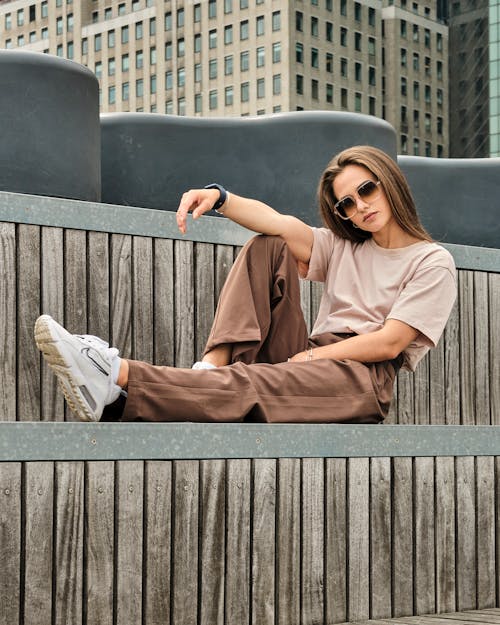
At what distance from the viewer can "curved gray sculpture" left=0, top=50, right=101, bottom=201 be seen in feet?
14.6

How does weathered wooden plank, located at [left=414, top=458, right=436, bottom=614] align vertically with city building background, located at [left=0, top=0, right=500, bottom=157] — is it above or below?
below

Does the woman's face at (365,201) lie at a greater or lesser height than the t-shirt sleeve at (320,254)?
greater

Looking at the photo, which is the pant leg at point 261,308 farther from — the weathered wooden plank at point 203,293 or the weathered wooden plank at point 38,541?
the weathered wooden plank at point 38,541

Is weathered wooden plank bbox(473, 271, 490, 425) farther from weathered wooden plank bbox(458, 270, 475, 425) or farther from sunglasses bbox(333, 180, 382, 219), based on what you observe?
sunglasses bbox(333, 180, 382, 219)

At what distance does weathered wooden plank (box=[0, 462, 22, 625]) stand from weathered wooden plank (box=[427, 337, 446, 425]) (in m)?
2.57

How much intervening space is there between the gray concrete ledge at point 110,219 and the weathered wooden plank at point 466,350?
1.06m

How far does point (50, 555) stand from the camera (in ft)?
8.86

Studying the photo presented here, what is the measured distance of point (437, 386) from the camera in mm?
4934

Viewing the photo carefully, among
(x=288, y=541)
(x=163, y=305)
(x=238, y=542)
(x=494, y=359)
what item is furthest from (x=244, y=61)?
(x=238, y=542)

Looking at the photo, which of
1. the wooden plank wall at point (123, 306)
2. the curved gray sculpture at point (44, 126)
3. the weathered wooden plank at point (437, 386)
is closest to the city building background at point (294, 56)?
the weathered wooden plank at point (437, 386)

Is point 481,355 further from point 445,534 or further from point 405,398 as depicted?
point 445,534

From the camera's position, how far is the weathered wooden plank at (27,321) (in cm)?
→ 395

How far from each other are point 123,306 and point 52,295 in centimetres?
29

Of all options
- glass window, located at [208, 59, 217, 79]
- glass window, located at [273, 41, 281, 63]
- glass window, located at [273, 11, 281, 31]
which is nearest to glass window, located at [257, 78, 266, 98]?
glass window, located at [273, 41, 281, 63]
